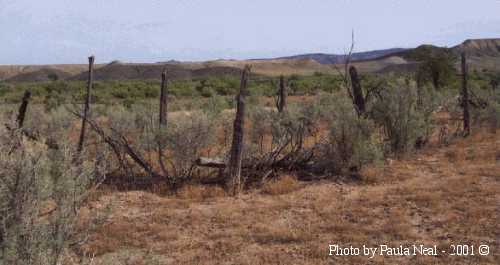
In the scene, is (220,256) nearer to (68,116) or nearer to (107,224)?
(107,224)

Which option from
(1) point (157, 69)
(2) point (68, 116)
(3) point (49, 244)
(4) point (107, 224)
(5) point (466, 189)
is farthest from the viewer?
(1) point (157, 69)

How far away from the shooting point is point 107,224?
22.7ft

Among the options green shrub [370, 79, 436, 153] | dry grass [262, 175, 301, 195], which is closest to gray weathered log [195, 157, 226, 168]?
dry grass [262, 175, 301, 195]

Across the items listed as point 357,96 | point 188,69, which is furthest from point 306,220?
point 188,69

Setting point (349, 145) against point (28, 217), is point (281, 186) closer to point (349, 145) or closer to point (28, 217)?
point (349, 145)

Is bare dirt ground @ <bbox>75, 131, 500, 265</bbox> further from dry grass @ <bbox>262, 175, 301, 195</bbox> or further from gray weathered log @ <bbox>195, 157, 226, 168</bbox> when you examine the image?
gray weathered log @ <bbox>195, 157, 226, 168</bbox>

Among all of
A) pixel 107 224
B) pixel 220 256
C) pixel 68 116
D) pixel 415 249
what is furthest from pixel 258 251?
pixel 68 116

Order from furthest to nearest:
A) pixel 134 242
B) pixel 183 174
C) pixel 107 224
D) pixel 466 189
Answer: pixel 183 174, pixel 466 189, pixel 107 224, pixel 134 242

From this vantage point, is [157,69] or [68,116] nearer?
[68,116]

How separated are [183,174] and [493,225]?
16.8 feet

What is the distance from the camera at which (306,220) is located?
7.05 metres

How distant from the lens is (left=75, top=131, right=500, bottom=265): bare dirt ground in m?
5.80

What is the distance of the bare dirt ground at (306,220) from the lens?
5.80 meters

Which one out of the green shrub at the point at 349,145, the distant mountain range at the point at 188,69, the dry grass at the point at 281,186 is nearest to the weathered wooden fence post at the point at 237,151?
the dry grass at the point at 281,186
